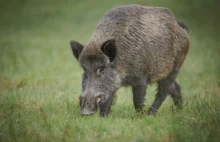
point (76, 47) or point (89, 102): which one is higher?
point (76, 47)

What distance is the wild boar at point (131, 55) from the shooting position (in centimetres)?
557

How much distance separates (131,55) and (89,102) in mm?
1222

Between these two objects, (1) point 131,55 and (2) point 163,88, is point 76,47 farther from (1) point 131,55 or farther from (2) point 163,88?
(2) point 163,88

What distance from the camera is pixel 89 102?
511 centimetres

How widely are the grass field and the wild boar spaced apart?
0.34 m

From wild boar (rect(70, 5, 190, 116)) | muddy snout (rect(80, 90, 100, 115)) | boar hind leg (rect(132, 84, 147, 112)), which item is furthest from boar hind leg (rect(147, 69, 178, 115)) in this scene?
muddy snout (rect(80, 90, 100, 115))

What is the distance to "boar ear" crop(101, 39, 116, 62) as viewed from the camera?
5562 millimetres

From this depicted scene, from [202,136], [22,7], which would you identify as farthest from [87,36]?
[202,136]

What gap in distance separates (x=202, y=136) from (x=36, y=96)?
11.6ft

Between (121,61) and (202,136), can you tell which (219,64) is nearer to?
(121,61)

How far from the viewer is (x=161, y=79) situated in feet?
21.7

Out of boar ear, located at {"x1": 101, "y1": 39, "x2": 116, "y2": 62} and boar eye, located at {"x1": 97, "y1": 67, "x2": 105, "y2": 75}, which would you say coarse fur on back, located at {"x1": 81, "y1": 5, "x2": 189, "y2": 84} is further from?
boar eye, located at {"x1": 97, "y1": 67, "x2": 105, "y2": 75}

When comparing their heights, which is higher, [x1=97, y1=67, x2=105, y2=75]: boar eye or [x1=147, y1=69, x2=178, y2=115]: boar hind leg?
[x1=97, y1=67, x2=105, y2=75]: boar eye

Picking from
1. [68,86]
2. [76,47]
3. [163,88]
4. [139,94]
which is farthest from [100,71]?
[68,86]
